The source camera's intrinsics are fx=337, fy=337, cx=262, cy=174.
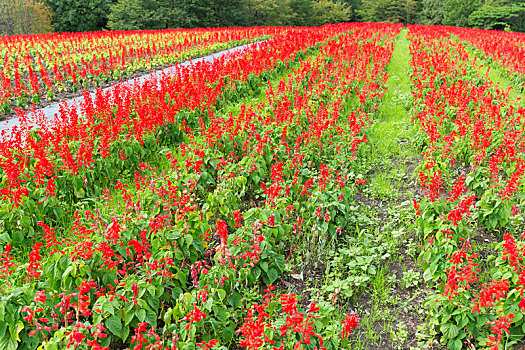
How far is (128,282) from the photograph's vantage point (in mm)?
2920

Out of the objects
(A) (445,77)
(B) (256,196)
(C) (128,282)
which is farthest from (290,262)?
(A) (445,77)

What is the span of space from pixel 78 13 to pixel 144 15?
8050mm

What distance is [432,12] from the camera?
51.4m

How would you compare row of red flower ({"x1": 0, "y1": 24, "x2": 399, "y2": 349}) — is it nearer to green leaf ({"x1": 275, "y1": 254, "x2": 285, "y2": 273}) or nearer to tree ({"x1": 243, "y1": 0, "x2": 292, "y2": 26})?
green leaf ({"x1": 275, "y1": 254, "x2": 285, "y2": 273})

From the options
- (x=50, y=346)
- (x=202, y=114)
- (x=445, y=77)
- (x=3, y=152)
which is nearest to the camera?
(x=50, y=346)

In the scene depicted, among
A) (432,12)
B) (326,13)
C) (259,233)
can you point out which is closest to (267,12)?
(326,13)

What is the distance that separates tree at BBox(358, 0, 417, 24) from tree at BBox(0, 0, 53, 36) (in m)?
46.5

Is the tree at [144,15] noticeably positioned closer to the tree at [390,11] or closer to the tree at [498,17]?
the tree at [390,11]

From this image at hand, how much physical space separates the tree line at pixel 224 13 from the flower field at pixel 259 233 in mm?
26012

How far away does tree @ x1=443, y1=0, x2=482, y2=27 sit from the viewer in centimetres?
4588

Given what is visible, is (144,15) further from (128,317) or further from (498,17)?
(498,17)

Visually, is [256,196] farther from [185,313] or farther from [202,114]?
[202,114]

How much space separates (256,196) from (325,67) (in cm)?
908

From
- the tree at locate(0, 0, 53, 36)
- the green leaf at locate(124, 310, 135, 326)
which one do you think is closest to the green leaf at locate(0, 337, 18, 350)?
the green leaf at locate(124, 310, 135, 326)
